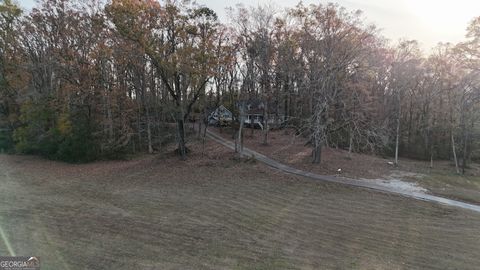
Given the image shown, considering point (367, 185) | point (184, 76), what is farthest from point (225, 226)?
point (184, 76)

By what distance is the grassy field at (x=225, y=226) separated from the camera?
8180mm

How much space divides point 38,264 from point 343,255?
7258 mm

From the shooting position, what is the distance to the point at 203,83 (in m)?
25.5

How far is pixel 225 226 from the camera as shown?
439 inches

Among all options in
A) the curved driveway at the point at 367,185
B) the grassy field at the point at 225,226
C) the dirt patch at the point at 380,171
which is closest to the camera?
the grassy field at the point at 225,226

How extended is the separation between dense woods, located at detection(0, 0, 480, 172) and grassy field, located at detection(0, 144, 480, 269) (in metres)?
7.48

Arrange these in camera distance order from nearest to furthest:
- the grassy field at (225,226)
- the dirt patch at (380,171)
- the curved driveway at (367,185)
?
the grassy field at (225,226), the curved driveway at (367,185), the dirt patch at (380,171)

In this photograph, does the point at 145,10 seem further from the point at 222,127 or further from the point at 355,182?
the point at 222,127

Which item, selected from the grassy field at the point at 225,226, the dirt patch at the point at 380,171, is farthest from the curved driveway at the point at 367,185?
the grassy field at the point at 225,226

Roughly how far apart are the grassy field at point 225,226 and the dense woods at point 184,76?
24.6ft

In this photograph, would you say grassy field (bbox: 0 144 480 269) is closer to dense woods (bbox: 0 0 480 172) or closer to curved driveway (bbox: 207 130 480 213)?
curved driveway (bbox: 207 130 480 213)

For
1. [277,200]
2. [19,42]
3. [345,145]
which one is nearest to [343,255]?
[277,200]

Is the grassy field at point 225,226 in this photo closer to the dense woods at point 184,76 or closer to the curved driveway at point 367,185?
the curved driveway at point 367,185

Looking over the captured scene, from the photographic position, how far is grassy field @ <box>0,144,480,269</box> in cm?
818
